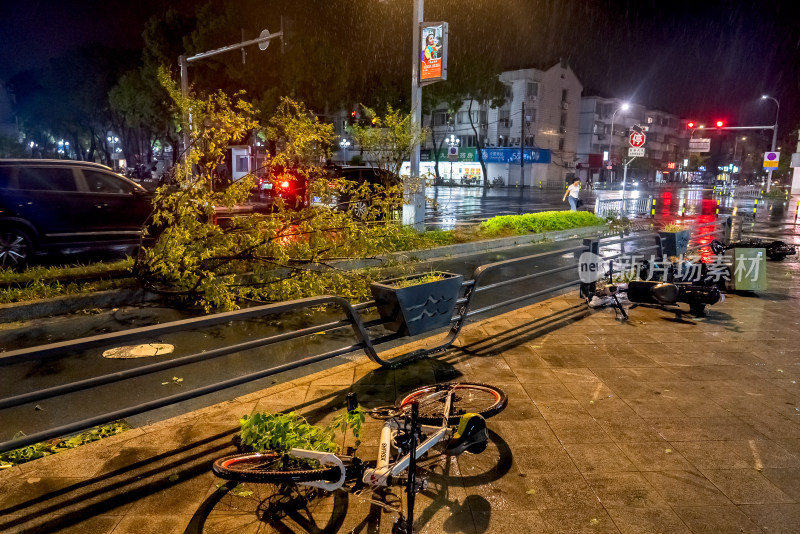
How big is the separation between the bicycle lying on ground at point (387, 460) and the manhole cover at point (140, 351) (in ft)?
13.3

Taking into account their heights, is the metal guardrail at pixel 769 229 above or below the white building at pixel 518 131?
below

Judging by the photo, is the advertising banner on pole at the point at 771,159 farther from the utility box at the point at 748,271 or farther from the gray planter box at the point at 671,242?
the utility box at the point at 748,271

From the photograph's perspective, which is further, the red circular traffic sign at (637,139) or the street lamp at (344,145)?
the street lamp at (344,145)

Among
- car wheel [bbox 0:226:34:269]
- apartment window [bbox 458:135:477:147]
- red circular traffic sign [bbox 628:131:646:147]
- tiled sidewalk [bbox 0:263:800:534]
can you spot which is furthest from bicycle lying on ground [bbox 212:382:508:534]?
apartment window [bbox 458:135:477:147]

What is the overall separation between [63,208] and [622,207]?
752 inches

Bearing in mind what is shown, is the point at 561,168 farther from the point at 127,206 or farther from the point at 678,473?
the point at 678,473

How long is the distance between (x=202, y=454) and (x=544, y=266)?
10236 millimetres

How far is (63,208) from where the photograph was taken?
35.9 ft

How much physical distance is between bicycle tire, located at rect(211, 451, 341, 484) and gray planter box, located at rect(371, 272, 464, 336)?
2342 millimetres

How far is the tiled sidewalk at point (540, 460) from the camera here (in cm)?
318

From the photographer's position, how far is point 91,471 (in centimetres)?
369

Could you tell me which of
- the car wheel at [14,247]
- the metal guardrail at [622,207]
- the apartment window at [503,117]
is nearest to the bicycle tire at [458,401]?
the car wheel at [14,247]

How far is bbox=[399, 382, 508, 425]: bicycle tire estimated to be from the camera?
385cm

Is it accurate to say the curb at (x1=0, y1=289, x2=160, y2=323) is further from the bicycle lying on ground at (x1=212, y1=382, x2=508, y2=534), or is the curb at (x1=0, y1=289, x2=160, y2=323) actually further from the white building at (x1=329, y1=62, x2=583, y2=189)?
the white building at (x1=329, y1=62, x2=583, y2=189)
